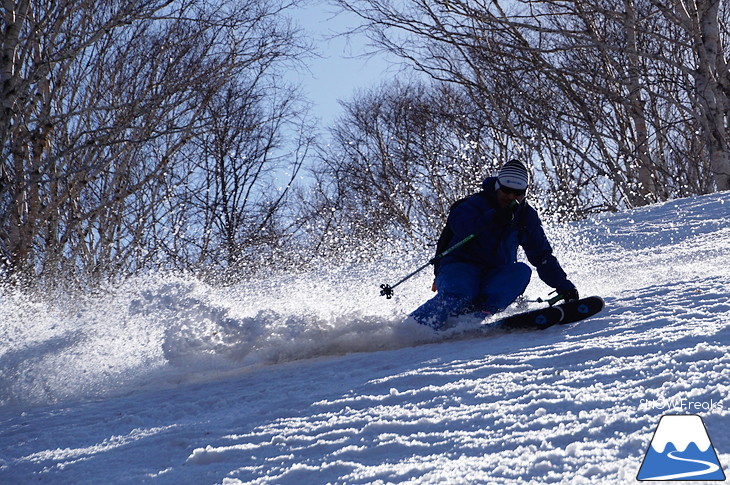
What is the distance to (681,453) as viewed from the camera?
7.41 ft

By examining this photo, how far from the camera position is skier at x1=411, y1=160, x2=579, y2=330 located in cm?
514

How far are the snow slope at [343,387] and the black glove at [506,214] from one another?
813mm

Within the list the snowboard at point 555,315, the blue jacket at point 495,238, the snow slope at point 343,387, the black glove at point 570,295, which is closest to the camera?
the snow slope at point 343,387

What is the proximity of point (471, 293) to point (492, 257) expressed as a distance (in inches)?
13.8

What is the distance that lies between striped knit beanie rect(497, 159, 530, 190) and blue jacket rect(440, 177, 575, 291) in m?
0.14

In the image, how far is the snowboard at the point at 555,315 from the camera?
4.82 metres

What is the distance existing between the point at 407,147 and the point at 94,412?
797 inches

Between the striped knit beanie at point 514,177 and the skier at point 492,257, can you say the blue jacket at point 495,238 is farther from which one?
the striped knit beanie at point 514,177

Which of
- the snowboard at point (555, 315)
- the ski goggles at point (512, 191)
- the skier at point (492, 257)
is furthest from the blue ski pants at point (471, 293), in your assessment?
the ski goggles at point (512, 191)

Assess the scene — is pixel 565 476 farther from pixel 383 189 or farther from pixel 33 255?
pixel 383 189

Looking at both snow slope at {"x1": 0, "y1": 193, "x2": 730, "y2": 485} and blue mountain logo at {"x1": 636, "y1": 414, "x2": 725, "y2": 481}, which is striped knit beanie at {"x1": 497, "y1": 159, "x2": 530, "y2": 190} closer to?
snow slope at {"x1": 0, "y1": 193, "x2": 730, "y2": 485}

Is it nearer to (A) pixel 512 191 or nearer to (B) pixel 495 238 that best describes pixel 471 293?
(B) pixel 495 238

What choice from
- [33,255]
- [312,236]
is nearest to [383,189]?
[312,236]

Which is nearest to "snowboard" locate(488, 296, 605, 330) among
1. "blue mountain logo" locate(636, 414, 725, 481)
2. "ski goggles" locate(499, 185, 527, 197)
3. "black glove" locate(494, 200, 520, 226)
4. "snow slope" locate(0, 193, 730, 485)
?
"snow slope" locate(0, 193, 730, 485)
